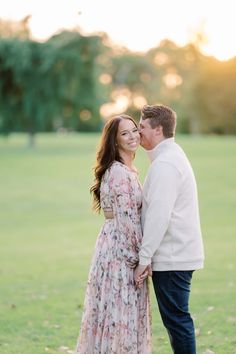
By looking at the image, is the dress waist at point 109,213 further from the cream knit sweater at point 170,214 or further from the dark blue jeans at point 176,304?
the dark blue jeans at point 176,304

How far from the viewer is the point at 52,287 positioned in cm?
984

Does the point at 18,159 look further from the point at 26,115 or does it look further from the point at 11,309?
the point at 11,309

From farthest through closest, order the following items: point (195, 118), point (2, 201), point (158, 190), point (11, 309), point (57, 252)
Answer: point (195, 118) < point (2, 201) < point (57, 252) < point (11, 309) < point (158, 190)

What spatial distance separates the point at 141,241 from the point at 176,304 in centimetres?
51

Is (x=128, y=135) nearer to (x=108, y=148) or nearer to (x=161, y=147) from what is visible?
(x=108, y=148)

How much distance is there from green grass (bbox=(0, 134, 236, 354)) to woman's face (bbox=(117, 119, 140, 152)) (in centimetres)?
208

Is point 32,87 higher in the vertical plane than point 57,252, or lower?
higher

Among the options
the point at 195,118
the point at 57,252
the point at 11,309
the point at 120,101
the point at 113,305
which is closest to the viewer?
the point at 113,305

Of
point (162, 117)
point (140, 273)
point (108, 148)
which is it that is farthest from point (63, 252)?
point (162, 117)

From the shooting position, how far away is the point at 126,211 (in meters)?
4.82

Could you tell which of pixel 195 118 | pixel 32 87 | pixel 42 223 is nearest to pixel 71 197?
pixel 42 223

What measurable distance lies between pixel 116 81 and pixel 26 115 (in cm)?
3108

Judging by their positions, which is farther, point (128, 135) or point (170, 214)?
point (128, 135)

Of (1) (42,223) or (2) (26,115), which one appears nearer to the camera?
(1) (42,223)
